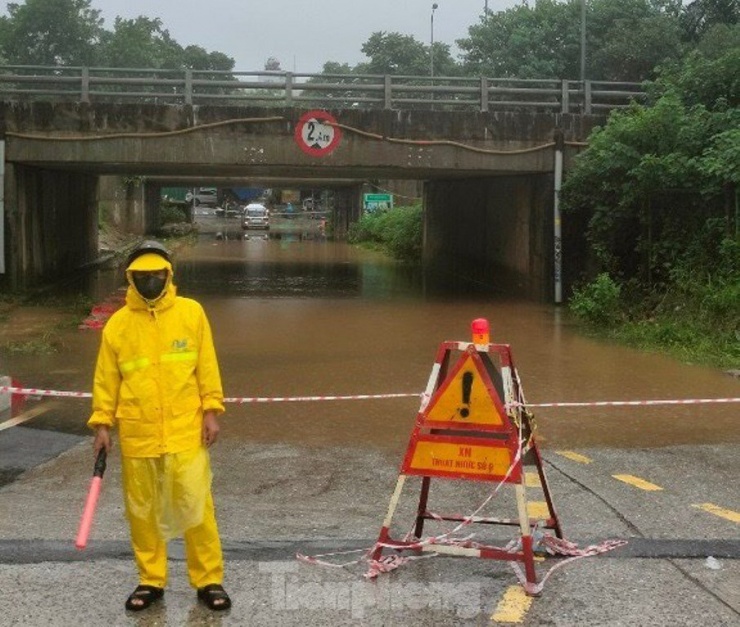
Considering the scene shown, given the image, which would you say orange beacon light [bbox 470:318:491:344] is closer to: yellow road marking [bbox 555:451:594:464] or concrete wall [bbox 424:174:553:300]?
yellow road marking [bbox 555:451:594:464]

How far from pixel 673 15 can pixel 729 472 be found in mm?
47581

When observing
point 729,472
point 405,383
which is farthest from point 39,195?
point 729,472

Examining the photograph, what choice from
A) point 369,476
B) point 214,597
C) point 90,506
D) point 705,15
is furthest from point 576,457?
point 705,15

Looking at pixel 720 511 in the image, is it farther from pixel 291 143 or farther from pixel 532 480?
pixel 291 143

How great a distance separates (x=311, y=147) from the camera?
873 inches

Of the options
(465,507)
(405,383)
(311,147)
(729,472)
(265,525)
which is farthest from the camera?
(311,147)

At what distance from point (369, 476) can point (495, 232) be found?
67.6 feet

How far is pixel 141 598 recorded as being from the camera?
496cm

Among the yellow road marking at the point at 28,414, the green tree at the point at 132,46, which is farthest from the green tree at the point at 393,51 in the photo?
the yellow road marking at the point at 28,414

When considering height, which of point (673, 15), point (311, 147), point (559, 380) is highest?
point (673, 15)

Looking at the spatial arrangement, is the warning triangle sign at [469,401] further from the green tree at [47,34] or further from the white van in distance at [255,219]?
the green tree at [47,34]

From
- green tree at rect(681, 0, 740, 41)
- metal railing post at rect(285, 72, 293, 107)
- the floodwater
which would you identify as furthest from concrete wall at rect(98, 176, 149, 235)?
metal railing post at rect(285, 72, 293, 107)

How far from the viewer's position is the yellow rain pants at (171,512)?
492 centimetres

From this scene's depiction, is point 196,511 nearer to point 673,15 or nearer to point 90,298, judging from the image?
point 90,298
